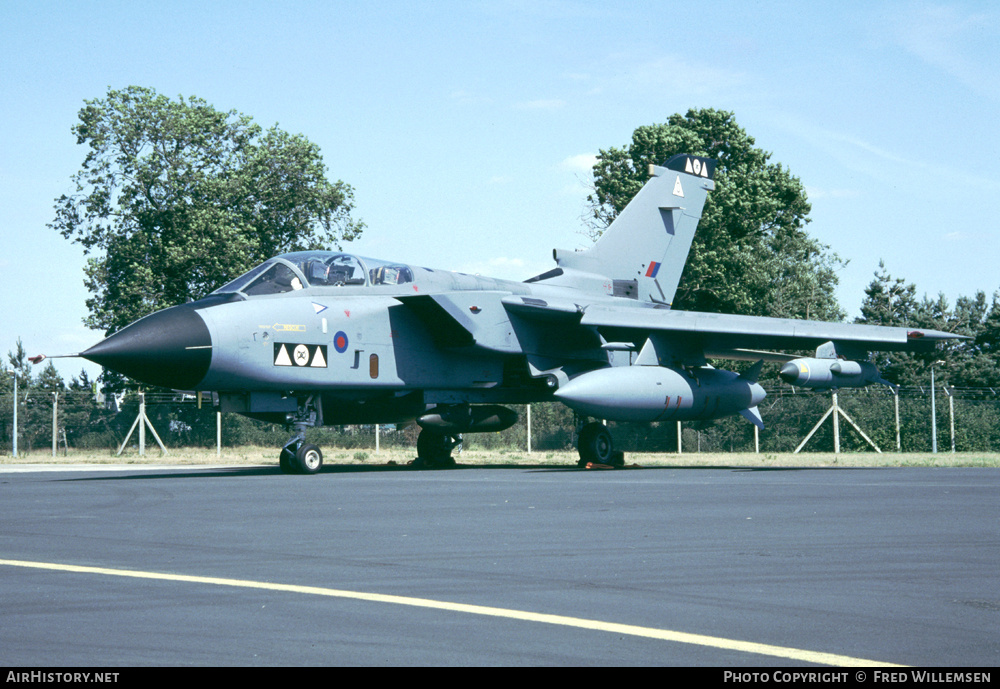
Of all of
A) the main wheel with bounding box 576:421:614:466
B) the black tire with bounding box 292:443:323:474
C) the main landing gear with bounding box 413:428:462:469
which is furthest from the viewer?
the main landing gear with bounding box 413:428:462:469

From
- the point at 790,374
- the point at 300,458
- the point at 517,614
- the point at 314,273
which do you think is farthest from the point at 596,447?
the point at 517,614

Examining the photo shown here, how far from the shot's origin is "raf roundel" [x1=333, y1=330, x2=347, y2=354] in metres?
18.0

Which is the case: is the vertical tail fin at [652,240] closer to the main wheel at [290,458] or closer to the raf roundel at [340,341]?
the raf roundel at [340,341]

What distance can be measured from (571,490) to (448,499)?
2.04 meters

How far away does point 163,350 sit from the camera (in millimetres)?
15594

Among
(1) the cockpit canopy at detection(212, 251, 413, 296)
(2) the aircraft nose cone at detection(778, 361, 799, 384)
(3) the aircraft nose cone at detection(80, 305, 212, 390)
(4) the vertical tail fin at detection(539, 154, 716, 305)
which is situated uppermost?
(4) the vertical tail fin at detection(539, 154, 716, 305)

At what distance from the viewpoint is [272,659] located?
14.3 ft

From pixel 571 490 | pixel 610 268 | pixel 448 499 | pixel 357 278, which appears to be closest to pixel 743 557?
pixel 448 499

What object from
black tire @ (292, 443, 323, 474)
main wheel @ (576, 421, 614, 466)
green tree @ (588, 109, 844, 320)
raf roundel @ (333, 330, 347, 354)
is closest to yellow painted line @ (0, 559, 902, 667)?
black tire @ (292, 443, 323, 474)

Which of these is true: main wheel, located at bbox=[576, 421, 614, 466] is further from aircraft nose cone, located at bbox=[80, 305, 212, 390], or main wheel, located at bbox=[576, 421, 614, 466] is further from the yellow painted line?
the yellow painted line

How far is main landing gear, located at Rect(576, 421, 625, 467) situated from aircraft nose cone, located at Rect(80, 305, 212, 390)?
8009 millimetres

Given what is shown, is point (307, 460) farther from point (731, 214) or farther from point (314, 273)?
point (731, 214)

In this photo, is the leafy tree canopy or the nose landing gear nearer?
the nose landing gear
